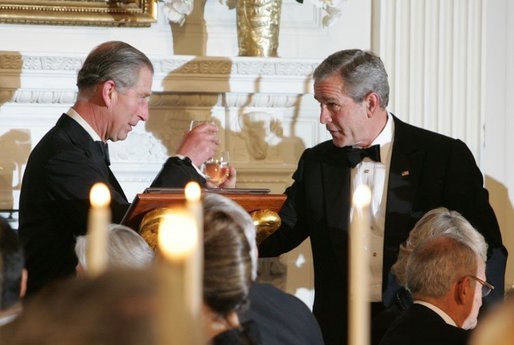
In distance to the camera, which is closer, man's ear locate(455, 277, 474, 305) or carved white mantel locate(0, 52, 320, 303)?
man's ear locate(455, 277, 474, 305)

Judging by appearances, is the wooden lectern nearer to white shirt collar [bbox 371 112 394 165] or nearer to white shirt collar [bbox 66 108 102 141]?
white shirt collar [bbox 66 108 102 141]

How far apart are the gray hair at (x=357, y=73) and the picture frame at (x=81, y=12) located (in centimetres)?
121

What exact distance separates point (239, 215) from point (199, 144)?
1673 mm

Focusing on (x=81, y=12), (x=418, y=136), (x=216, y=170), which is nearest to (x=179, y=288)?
(x=216, y=170)

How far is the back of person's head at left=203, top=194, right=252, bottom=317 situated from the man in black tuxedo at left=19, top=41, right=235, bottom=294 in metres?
1.47

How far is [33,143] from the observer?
16.2 ft

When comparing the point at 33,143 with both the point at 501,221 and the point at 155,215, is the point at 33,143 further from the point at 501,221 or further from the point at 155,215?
the point at 501,221

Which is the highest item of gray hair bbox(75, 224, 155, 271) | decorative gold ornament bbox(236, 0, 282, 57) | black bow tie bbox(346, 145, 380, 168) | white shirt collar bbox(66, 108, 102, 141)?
decorative gold ornament bbox(236, 0, 282, 57)

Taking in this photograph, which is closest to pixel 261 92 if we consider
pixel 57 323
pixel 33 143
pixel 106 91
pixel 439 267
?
pixel 33 143

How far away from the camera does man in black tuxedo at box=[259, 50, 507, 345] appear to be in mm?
4078

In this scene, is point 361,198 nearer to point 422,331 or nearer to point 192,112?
point 422,331

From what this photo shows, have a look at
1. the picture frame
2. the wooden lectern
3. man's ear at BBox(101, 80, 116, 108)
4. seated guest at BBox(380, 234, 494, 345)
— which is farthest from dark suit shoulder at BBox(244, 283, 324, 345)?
the picture frame

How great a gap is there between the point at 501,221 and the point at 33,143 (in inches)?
91.7

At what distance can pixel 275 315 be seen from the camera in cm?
252
